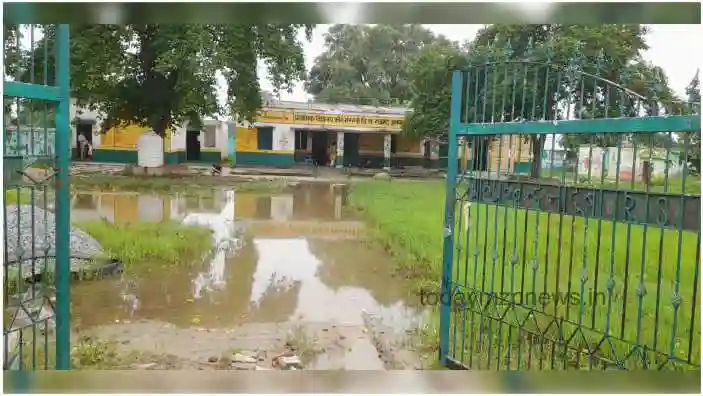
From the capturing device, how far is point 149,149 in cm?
1762

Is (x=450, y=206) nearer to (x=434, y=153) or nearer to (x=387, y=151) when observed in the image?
(x=387, y=151)

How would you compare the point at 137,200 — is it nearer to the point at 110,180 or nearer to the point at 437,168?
the point at 110,180

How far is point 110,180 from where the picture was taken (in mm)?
15422

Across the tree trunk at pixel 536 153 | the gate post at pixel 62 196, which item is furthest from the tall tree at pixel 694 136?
the gate post at pixel 62 196

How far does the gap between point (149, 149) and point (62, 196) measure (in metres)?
15.8

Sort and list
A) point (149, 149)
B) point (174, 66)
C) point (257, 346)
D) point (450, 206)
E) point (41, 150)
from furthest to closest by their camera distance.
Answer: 1. point (149, 149)
2. point (174, 66)
3. point (257, 346)
4. point (450, 206)
5. point (41, 150)

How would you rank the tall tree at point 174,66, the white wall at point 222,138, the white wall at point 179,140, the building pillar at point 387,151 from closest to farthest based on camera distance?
the tall tree at point 174,66 < the white wall at point 179,140 < the building pillar at point 387,151 < the white wall at point 222,138

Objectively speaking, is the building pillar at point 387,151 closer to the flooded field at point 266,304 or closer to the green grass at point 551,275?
the green grass at point 551,275

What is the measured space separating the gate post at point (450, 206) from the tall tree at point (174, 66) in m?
10.5

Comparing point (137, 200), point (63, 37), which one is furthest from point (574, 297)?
point (137, 200)

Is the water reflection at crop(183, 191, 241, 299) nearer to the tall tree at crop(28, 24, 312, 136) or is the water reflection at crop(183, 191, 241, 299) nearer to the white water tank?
the tall tree at crop(28, 24, 312, 136)

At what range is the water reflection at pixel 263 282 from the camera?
4.80 metres

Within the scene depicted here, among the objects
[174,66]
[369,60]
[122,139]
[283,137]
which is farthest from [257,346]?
[369,60]

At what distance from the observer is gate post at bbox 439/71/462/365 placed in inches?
125
